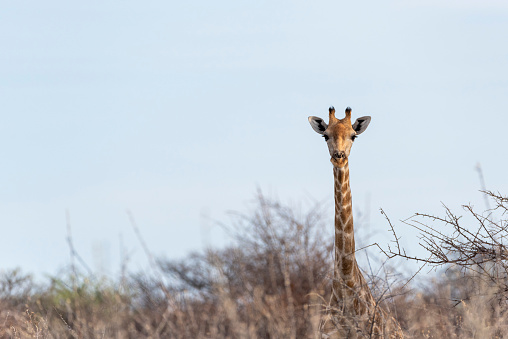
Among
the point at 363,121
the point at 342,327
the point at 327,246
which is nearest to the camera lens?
the point at 342,327

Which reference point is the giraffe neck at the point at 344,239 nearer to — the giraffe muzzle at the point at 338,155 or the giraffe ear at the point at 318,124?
the giraffe muzzle at the point at 338,155

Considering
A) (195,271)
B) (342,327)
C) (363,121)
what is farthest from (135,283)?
(342,327)

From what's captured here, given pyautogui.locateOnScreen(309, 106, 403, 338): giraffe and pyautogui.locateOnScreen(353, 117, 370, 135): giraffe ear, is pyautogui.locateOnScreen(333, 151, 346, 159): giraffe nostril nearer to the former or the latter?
pyautogui.locateOnScreen(309, 106, 403, 338): giraffe

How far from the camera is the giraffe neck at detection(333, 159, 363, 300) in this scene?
7.83 m

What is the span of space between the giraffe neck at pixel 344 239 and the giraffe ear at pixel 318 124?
978mm

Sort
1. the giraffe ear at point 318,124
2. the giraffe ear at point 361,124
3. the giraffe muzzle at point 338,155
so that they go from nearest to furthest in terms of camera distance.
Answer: the giraffe muzzle at point 338,155
the giraffe ear at point 318,124
the giraffe ear at point 361,124

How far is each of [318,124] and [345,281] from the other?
2.10 m

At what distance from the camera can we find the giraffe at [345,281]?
7.40 meters

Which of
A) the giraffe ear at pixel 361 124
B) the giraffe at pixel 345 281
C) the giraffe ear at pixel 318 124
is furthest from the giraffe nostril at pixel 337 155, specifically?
the giraffe ear at pixel 361 124

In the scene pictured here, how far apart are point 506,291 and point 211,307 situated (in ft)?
31.4

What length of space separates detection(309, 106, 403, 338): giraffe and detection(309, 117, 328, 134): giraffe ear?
32 centimetres

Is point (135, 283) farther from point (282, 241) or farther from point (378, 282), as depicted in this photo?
point (378, 282)

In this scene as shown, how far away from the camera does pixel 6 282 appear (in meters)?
15.5

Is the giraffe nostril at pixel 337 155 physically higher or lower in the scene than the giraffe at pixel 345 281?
higher
